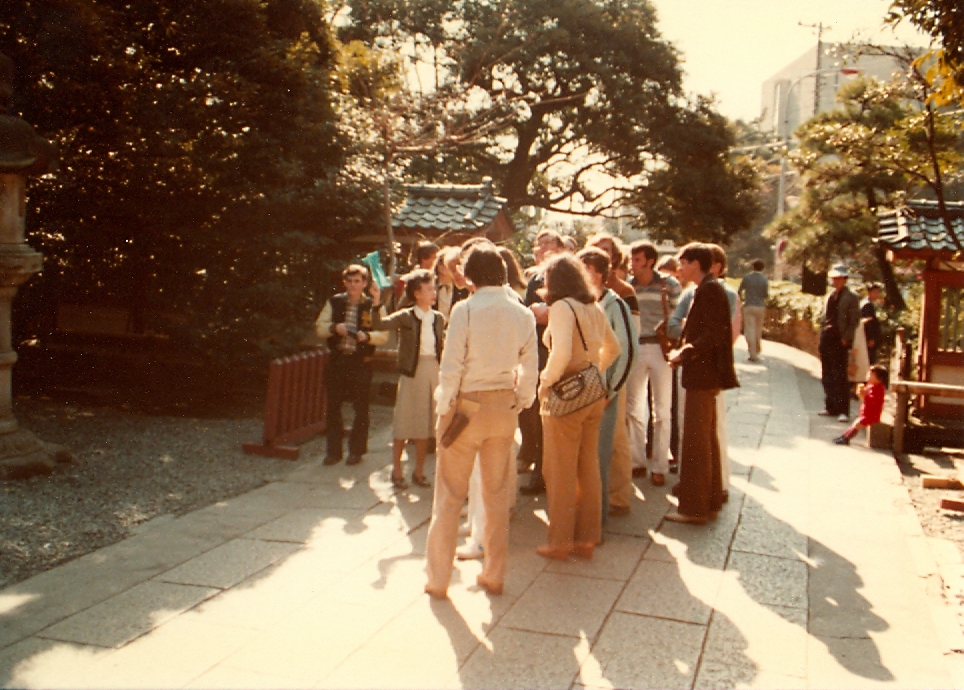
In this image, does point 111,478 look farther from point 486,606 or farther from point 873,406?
point 873,406

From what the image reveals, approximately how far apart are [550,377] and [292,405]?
3.94m

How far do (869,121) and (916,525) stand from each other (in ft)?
40.5

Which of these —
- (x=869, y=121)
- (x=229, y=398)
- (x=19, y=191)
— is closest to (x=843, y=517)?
(x=19, y=191)

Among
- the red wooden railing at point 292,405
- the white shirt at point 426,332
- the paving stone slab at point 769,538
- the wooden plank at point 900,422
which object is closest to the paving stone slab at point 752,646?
the paving stone slab at point 769,538

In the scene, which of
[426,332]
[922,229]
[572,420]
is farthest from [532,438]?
[922,229]

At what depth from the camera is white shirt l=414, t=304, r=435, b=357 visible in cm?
686

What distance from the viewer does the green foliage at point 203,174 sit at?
9094 millimetres

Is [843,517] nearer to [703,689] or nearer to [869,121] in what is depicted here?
[703,689]

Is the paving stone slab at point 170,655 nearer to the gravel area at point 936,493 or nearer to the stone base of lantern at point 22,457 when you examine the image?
the stone base of lantern at point 22,457

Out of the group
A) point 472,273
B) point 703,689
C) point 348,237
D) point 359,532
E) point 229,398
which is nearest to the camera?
point 703,689

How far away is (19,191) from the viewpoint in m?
6.83

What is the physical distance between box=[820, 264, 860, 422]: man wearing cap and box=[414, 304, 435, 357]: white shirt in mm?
5744

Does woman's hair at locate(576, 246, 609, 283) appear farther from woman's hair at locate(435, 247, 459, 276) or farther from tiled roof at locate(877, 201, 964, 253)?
tiled roof at locate(877, 201, 964, 253)

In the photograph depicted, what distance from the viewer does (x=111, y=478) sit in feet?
23.0
